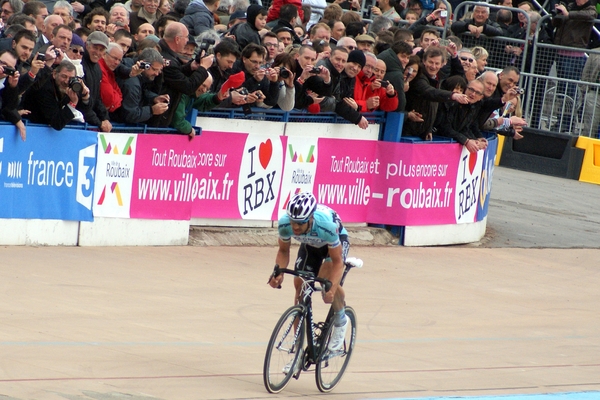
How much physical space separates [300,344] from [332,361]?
0.60m

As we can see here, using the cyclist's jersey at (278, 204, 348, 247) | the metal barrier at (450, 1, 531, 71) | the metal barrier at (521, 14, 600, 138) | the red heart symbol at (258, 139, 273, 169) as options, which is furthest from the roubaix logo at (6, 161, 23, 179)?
the metal barrier at (521, 14, 600, 138)

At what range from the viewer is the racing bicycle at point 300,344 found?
769 centimetres

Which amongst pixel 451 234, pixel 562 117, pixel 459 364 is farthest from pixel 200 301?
pixel 562 117

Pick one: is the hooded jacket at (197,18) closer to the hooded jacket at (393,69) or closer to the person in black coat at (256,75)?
the person in black coat at (256,75)

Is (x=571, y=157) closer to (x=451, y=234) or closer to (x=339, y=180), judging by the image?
(x=451, y=234)

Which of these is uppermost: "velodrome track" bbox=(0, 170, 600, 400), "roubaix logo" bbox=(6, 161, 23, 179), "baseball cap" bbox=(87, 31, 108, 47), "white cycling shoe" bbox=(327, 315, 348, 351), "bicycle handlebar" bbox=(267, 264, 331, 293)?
"baseball cap" bbox=(87, 31, 108, 47)

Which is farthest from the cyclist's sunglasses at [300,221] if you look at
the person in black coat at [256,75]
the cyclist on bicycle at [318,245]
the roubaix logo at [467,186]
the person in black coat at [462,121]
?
the roubaix logo at [467,186]

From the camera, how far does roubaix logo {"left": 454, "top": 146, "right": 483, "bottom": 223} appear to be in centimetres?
1580

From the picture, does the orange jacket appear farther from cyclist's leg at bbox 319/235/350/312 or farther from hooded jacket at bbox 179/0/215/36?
cyclist's leg at bbox 319/235/350/312

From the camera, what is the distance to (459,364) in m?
9.72

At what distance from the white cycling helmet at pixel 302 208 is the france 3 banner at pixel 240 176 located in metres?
5.80

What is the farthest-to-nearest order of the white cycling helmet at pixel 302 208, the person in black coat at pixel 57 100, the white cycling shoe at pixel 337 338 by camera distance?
the person in black coat at pixel 57 100 < the white cycling shoe at pixel 337 338 < the white cycling helmet at pixel 302 208

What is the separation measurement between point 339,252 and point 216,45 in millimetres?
5694

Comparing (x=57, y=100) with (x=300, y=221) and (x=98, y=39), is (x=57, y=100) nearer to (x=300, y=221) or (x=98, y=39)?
(x=98, y=39)
